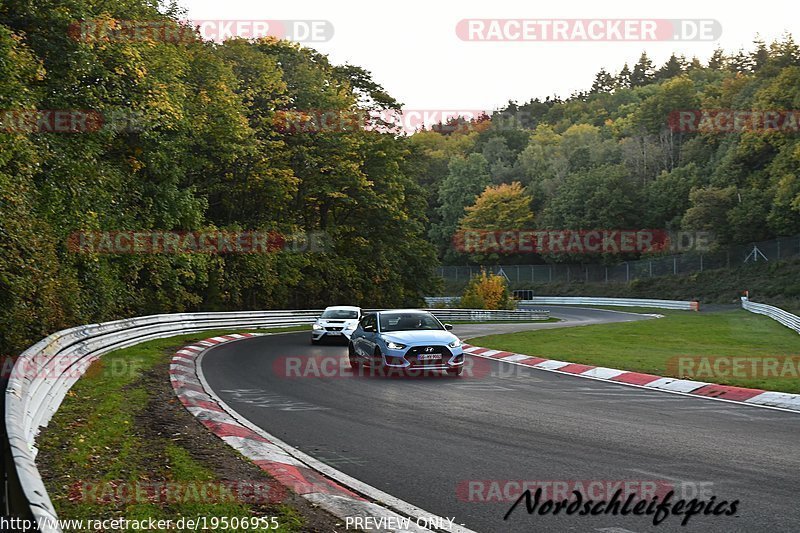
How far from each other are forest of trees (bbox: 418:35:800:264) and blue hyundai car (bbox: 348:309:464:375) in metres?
45.3

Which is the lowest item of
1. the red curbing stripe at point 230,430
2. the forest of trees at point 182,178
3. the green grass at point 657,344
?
the green grass at point 657,344

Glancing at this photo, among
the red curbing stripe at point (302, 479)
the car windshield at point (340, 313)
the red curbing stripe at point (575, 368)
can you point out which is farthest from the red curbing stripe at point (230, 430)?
the car windshield at point (340, 313)

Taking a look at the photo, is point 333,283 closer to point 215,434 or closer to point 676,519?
point 215,434

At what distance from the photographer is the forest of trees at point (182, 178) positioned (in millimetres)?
19734

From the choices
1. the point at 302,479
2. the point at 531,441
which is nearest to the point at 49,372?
the point at 302,479

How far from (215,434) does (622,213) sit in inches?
3366

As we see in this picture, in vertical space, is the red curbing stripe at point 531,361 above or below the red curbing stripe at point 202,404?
below

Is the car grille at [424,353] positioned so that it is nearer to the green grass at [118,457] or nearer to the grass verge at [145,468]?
the green grass at [118,457]

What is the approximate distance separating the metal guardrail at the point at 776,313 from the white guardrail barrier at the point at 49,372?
24485mm

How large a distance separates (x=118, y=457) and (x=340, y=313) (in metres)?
21.6

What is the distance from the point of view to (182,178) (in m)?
39.3

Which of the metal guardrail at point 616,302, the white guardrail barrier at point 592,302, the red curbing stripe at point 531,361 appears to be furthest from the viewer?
the metal guardrail at point 616,302

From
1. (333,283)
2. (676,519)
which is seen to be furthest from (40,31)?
(333,283)

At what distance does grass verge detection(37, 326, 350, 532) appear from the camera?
6.16 meters
